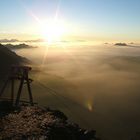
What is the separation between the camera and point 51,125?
23.0 m

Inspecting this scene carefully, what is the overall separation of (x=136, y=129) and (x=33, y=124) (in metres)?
25.0

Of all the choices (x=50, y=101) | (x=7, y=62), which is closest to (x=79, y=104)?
(x=50, y=101)

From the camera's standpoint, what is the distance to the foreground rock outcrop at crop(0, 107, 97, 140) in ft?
69.5

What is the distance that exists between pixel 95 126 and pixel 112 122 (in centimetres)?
501

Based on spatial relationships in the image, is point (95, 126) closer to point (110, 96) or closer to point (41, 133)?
point (41, 133)

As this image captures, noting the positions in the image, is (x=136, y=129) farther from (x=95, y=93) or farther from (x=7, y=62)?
(x=7, y=62)

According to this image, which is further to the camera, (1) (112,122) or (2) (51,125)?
(1) (112,122)

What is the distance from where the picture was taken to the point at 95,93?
74750 millimetres

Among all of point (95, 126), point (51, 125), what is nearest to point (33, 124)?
point (51, 125)

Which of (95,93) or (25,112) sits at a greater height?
(25,112)

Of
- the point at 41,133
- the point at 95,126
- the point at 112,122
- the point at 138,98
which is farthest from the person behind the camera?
the point at 138,98

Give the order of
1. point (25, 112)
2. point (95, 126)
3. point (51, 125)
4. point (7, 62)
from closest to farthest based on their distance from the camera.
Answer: point (51, 125), point (25, 112), point (95, 126), point (7, 62)

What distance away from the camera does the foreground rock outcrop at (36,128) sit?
69.5 ft

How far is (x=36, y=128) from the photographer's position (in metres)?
22.3
